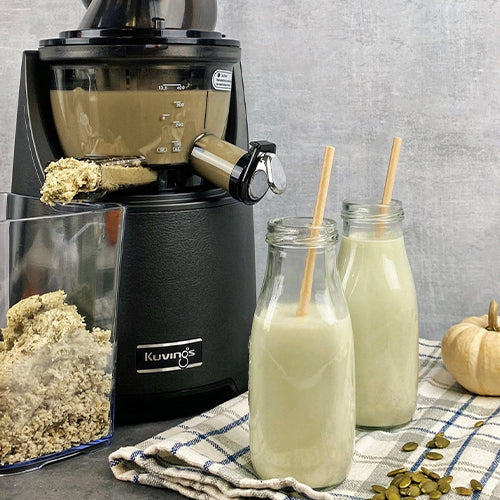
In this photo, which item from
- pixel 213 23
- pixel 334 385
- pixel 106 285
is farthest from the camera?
pixel 213 23

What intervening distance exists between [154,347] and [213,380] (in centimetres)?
9

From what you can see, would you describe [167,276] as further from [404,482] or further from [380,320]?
[404,482]

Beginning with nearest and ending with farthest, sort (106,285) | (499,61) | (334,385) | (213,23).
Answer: (334,385)
(106,285)
(213,23)
(499,61)

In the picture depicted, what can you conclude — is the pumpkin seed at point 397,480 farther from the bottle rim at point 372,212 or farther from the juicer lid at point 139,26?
the juicer lid at point 139,26

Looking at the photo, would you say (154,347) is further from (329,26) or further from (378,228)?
(329,26)

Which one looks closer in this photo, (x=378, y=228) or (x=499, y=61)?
(x=378, y=228)

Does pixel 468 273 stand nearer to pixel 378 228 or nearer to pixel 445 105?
pixel 445 105

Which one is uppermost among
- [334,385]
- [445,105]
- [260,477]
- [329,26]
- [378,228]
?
[329,26]

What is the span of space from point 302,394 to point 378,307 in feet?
0.64

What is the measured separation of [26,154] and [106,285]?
20cm

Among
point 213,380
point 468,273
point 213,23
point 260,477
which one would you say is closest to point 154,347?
point 213,380

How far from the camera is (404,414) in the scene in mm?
1012

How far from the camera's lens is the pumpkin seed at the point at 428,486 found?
848mm

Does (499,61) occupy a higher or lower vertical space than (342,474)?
higher
